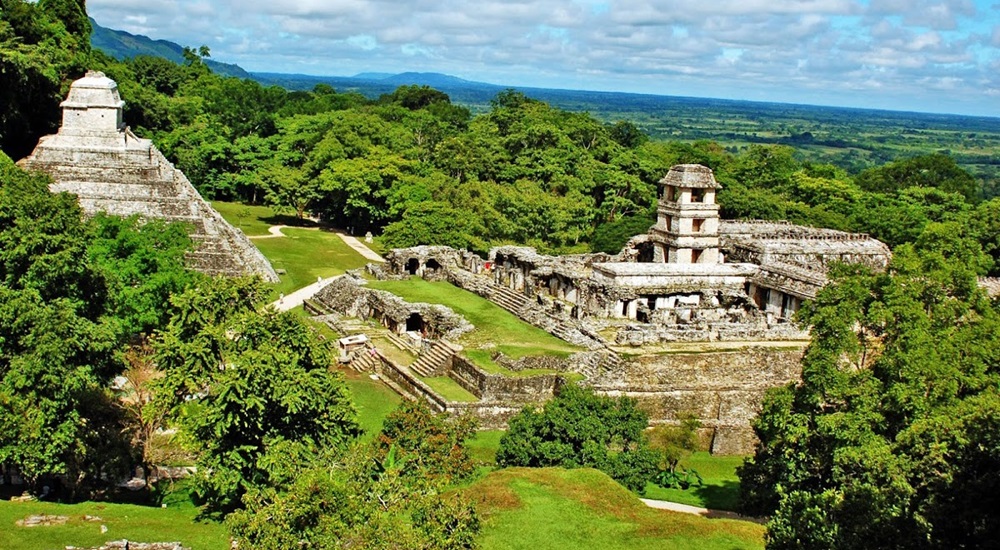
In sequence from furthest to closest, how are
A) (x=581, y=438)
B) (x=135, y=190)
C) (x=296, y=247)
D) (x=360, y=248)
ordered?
(x=360, y=248) → (x=296, y=247) → (x=135, y=190) → (x=581, y=438)

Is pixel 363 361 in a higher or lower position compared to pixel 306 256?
lower

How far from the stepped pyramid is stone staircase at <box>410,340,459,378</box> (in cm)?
→ 1025

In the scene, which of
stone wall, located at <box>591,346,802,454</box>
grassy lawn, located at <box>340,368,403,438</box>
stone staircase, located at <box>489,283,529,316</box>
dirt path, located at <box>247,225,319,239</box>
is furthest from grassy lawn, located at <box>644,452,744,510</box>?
dirt path, located at <box>247,225,319,239</box>

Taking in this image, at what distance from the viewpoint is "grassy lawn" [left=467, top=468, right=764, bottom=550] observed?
2289 cm

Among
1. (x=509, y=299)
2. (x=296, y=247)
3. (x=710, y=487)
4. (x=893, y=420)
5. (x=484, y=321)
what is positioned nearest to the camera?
(x=893, y=420)

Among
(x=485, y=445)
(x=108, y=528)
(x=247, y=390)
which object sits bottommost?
(x=485, y=445)

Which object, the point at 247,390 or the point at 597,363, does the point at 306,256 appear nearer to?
the point at 597,363

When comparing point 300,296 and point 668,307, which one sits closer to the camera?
point 668,307

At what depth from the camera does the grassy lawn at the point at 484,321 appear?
3522cm

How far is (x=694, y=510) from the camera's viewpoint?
27.5m

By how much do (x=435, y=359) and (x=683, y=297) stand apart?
36.6 ft

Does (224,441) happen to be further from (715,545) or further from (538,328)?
(538,328)

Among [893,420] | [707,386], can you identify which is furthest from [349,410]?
[707,386]

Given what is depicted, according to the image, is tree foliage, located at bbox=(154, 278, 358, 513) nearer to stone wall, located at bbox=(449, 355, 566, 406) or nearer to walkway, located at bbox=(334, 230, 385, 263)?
stone wall, located at bbox=(449, 355, 566, 406)
